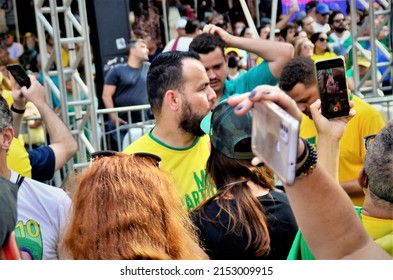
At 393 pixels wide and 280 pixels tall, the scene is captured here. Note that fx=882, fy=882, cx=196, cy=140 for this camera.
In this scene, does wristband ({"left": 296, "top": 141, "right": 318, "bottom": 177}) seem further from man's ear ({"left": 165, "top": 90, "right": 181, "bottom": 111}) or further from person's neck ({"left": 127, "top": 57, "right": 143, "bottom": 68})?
person's neck ({"left": 127, "top": 57, "right": 143, "bottom": 68})

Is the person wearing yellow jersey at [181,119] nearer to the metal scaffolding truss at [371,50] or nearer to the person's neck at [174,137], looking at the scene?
the person's neck at [174,137]

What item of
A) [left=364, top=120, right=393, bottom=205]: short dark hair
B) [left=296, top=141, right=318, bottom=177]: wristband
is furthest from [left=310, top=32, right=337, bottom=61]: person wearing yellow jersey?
[left=296, top=141, right=318, bottom=177]: wristband

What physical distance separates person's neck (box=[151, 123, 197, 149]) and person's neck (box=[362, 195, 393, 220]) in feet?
3.82

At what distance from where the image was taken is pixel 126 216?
82.0 inches

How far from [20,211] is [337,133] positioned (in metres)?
1.07

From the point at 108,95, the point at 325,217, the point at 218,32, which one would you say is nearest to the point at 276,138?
the point at 325,217

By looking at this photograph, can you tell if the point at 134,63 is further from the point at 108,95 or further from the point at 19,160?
the point at 19,160

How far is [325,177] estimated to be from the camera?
186 centimetres

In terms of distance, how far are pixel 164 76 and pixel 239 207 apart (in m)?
1.03

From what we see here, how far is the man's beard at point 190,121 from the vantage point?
345 cm

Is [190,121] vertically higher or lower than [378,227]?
higher

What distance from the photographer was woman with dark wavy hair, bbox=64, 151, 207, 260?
2072mm

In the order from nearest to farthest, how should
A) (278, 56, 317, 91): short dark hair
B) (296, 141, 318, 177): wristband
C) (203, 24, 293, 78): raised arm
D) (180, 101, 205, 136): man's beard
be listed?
(296, 141, 318, 177): wristband → (180, 101, 205, 136): man's beard → (278, 56, 317, 91): short dark hair → (203, 24, 293, 78): raised arm
